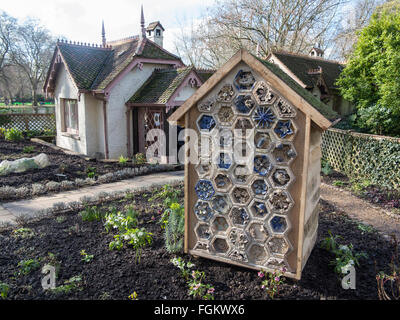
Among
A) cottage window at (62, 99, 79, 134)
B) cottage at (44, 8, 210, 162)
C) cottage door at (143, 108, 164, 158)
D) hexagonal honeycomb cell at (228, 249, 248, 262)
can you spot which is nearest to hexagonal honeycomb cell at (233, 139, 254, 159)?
hexagonal honeycomb cell at (228, 249, 248, 262)

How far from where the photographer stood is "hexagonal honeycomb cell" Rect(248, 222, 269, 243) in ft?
13.5

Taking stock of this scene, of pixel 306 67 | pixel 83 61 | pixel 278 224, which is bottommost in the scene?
pixel 278 224

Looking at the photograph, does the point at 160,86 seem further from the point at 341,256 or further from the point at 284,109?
the point at 341,256

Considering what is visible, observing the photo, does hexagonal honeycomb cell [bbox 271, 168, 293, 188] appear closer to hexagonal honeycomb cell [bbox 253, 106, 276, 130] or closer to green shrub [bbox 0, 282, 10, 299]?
hexagonal honeycomb cell [bbox 253, 106, 276, 130]

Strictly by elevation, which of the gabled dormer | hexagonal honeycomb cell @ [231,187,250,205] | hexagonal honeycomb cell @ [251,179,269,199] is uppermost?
the gabled dormer

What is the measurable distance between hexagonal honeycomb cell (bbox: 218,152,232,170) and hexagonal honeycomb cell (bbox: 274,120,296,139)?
72cm

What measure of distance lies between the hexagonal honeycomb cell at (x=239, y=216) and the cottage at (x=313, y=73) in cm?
1429

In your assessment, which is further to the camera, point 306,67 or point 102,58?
point 306,67

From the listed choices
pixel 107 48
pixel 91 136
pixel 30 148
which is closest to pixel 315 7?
pixel 107 48

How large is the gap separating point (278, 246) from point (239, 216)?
0.62 m

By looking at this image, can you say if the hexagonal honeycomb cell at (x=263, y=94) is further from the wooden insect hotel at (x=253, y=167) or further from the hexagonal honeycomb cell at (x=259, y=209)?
the hexagonal honeycomb cell at (x=259, y=209)

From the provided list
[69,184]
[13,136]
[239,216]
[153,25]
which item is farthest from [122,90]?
[239,216]

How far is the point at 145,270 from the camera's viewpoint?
176 inches
